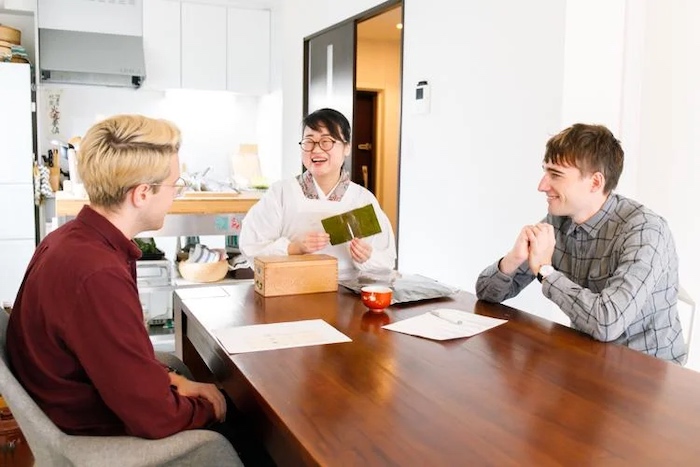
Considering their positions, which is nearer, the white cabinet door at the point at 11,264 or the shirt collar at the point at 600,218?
the shirt collar at the point at 600,218

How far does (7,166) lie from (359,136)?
358 centimetres

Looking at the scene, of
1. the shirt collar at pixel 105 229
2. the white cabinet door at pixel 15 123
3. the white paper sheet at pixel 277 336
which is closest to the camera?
the shirt collar at pixel 105 229

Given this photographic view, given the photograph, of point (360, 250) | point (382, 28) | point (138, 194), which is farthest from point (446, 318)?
point (382, 28)

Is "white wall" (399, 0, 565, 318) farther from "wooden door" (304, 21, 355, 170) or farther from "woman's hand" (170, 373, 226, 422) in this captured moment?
"woman's hand" (170, 373, 226, 422)

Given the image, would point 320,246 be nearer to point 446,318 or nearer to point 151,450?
point 446,318

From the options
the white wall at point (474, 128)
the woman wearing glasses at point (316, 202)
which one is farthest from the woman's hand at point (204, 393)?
the white wall at point (474, 128)

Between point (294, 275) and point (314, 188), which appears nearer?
point (294, 275)

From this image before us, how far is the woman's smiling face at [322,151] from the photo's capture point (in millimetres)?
2342

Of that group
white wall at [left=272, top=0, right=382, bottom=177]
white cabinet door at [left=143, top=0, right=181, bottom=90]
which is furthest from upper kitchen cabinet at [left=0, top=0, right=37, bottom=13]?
white wall at [left=272, top=0, right=382, bottom=177]

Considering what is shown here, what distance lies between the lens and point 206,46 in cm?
581

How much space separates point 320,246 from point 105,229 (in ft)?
3.14

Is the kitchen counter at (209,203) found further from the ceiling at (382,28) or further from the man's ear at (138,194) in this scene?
the ceiling at (382,28)

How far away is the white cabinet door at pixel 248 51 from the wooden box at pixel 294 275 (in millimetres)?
4299

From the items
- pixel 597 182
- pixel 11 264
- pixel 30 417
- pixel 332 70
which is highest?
pixel 332 70
